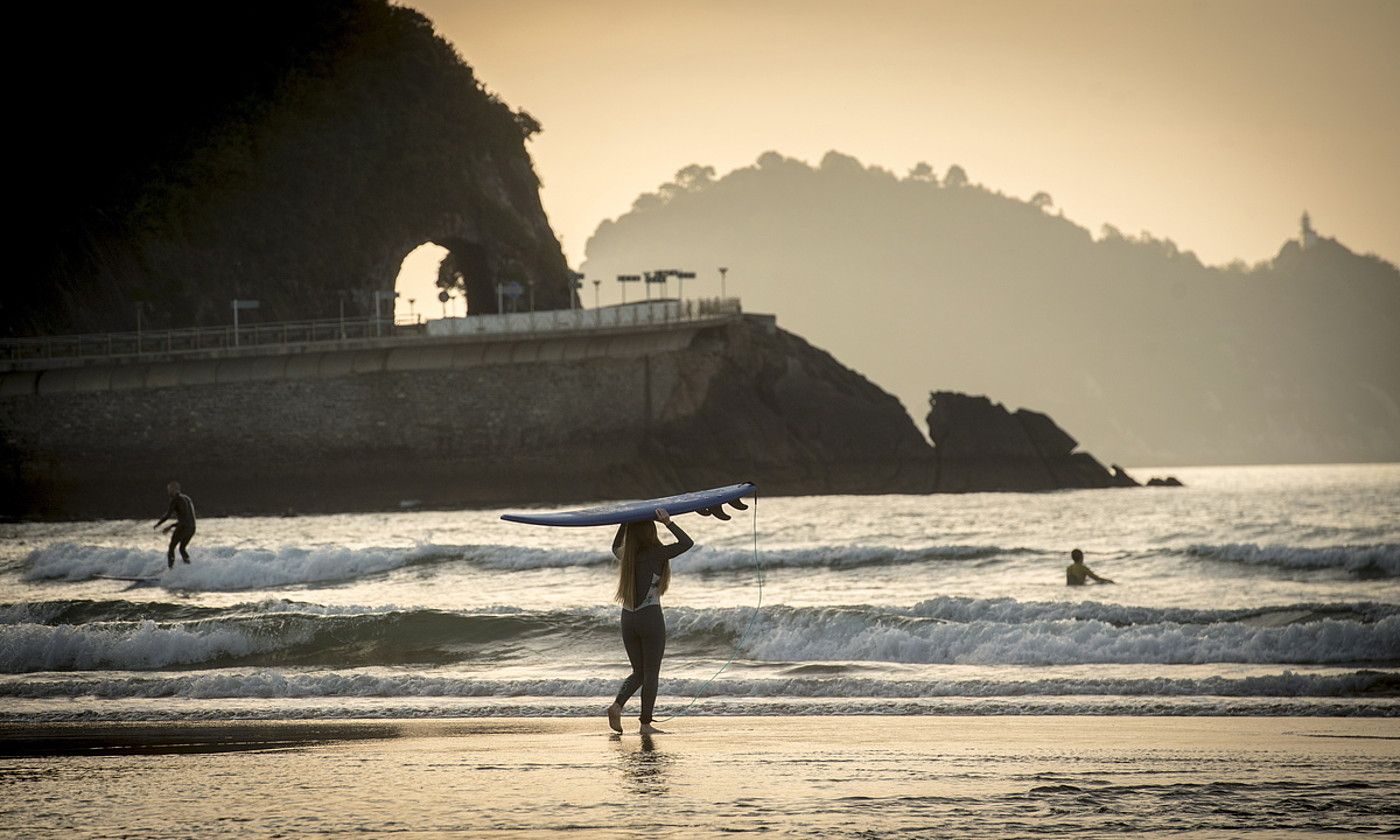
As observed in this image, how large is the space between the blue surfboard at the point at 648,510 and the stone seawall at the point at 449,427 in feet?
167

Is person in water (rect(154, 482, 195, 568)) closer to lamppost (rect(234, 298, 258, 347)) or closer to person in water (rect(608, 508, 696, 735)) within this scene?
person in water (rect(608, 508, 696, 735))

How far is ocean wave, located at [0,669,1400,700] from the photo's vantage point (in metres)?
13.7

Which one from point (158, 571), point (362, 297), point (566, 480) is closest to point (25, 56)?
point (362, 297)

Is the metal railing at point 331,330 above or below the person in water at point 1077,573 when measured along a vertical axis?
above

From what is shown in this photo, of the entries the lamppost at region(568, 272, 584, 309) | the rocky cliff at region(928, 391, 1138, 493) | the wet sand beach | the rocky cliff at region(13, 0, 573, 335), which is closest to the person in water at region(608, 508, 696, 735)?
the wet sand beach

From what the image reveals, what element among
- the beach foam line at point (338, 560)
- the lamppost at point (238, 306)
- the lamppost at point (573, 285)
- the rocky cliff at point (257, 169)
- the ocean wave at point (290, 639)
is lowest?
the ocean wave at point (290, 639)

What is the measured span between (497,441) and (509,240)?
17.2 meters

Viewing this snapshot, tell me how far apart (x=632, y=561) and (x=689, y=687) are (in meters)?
3.07

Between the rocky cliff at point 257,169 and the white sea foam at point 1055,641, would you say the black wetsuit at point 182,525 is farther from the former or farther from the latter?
the rocky cliff at point 257,169

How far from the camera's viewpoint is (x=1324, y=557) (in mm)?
26578

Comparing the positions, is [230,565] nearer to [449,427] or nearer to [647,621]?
[647,621]

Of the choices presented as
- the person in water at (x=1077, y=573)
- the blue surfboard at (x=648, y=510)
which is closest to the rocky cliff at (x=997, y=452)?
the person in water at (x=1077, y=573)

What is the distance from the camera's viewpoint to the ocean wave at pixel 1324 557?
85.7ft

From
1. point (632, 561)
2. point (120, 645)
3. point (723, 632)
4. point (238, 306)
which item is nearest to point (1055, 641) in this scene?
point (723, 632)
